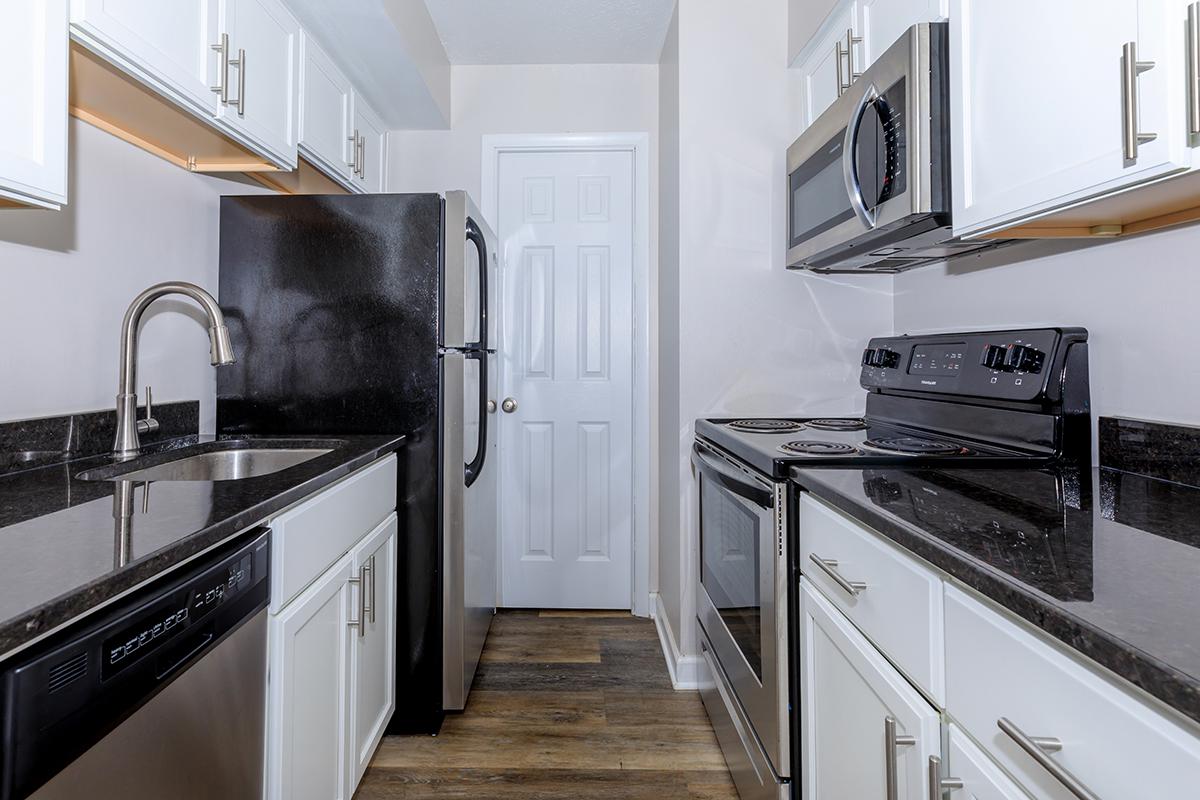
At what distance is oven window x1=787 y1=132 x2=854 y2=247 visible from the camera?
177 centimetres

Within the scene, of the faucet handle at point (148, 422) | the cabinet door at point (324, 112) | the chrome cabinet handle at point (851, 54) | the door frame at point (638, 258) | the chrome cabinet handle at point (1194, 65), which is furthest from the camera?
the door frame at point (638, 258)

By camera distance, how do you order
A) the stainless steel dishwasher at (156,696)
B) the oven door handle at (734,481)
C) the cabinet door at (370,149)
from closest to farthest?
1. the stainless steel dishwasher at (156,696)
2. the oven door handle at (734,481)
3. the cabinet door at (370,149)

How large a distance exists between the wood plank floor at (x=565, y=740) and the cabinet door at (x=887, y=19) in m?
1.95

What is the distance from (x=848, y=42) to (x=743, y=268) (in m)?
0.75

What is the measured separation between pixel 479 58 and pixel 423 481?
202 centimetres

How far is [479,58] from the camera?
2.89 metres

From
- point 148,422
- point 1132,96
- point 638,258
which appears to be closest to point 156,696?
point 148,422

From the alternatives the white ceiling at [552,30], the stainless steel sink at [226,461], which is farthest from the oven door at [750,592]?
the white ceiling at [552,30]

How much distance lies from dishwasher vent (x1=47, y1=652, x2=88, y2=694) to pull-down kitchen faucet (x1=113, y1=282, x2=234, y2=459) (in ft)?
3.15

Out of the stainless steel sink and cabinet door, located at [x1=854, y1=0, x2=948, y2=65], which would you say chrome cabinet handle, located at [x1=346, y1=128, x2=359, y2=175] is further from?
cabinet door, located at [x1=854, y1=0, x2=948, y2=65]

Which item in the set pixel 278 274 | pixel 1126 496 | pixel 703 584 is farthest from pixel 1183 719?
pixel 278 274

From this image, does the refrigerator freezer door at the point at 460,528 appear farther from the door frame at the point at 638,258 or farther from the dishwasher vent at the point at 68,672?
the dishwasher vent at the point at 68,672

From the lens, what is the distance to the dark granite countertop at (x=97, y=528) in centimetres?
63

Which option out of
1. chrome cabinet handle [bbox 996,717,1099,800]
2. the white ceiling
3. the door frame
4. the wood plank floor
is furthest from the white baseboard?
the white ceiling
